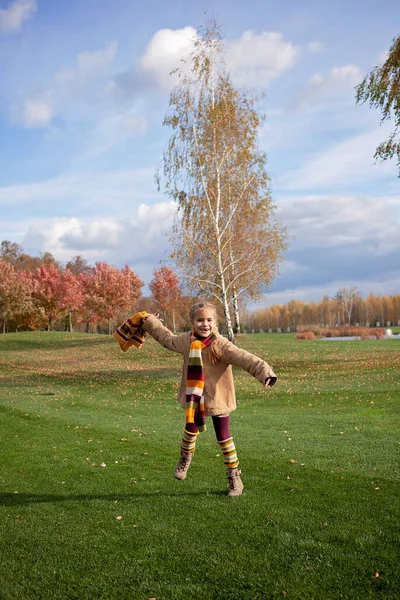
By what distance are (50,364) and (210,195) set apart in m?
15.6

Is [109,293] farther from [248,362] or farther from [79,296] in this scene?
[248,362]

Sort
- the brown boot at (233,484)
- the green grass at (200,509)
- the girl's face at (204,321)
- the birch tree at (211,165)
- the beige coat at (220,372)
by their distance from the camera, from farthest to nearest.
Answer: the birch tree at (211,165), the brown boot at (233,484), the girl's face at (204,321), the beige coat at (220,372), the green grass at (200,509)

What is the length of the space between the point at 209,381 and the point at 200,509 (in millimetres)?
1406

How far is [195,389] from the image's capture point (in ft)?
20.2

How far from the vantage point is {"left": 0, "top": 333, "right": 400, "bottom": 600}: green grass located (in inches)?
170

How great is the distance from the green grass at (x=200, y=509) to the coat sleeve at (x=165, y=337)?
5.85ft

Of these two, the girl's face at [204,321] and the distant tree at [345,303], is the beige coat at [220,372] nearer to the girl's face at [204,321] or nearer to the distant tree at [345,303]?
the girl's face at [204,321]

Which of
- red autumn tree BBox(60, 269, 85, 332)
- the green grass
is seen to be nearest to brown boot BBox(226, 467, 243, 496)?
the green grass

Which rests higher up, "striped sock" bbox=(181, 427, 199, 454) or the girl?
the girl

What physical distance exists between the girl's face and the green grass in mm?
1948

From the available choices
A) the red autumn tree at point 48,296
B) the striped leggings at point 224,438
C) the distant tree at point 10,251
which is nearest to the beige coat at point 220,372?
the striped leggings at point 224,438

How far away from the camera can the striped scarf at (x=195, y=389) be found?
616cm

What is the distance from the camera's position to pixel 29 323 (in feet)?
200

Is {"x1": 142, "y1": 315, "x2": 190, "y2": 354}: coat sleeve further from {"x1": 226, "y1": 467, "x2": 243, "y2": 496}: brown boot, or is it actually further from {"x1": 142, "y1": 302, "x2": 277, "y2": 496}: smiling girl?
{"x1": 226, "y1": 467, "x2": 243, "y2": 496}: brown boot
